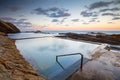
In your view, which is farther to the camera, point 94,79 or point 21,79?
point 94,79

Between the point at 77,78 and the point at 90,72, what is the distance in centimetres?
80

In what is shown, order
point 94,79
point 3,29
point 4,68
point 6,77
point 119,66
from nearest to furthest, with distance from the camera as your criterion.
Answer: point 6,77
point 4,68
point 94,79
point 119,66
point 3,29

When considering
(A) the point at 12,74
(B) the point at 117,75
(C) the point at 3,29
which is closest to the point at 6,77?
(A) the point at 12,74

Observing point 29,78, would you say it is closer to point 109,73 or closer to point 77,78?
point 77,78

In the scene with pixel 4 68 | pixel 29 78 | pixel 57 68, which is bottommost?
pixel 57 68

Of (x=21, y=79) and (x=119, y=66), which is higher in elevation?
(x=21, y=79)

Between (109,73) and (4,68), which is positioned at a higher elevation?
(4,68)

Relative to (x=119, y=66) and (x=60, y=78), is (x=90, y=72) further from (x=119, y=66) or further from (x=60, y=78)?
(x=119, y=66)

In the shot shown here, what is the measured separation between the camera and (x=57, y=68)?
6000mm

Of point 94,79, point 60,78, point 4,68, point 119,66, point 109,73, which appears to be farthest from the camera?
point 119,66

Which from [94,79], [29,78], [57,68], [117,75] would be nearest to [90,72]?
[94,79]

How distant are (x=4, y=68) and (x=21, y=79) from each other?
0.64 meters

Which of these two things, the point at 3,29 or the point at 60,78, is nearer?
the point at 60,78

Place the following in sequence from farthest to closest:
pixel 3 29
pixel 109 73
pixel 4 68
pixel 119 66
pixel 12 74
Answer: pixel 3 29 < pixel 119 66 < pixel 109 73 < pixel 4 68 < pixel 12 74
